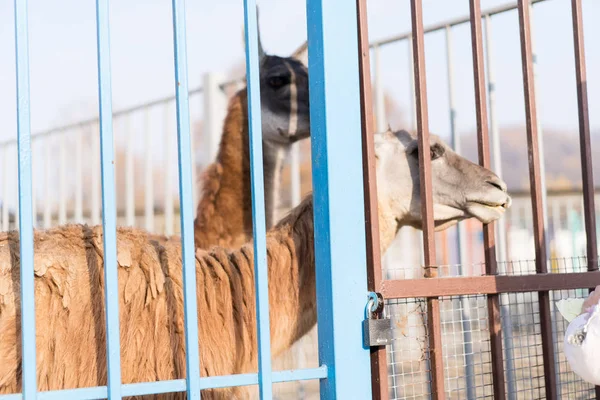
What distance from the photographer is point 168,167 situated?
539 centimetres

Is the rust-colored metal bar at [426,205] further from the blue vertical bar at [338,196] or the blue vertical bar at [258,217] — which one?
the blue vertical bar at [258,217]

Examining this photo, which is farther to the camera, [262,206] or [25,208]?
[262,206]

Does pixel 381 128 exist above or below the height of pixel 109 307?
above

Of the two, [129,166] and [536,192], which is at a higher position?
[129,166]

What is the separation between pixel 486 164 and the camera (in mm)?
2297

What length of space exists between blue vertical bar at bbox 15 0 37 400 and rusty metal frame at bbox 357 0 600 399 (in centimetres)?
82

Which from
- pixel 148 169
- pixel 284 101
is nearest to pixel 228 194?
pixel 284 101

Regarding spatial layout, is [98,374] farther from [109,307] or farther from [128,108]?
[128,108]

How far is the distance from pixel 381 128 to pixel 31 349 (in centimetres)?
364

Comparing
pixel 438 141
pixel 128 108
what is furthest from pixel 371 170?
pixel 128 108

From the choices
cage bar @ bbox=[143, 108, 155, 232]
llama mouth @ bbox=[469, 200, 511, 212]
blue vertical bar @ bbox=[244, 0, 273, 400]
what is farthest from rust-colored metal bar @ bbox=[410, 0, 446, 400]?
cage bar @ bbox=[143, 108, 155, 232]

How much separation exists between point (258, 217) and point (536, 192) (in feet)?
3.47

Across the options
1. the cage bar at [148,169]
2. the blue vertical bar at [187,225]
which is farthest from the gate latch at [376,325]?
the cage bar at [148,169]

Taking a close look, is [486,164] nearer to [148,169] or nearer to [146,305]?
[146,305]
